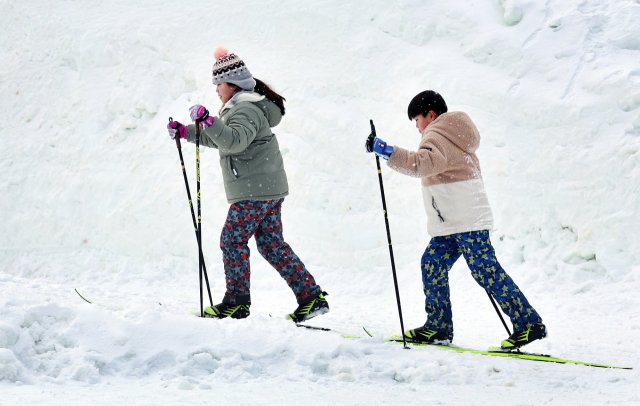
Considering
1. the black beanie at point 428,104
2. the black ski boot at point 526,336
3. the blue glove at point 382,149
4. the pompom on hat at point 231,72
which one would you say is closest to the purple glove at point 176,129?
the pompom on hat at point 231,72

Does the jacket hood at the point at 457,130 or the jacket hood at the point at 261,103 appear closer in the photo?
the jacket hood at the point at 457,130

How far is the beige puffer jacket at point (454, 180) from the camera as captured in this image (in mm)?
3740

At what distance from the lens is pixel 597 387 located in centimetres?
299

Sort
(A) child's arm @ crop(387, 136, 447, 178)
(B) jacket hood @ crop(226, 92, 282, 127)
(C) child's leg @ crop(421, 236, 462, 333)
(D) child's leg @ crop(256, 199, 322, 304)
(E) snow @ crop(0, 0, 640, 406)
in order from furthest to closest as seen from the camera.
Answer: (D) child's leg @ crop(256, 199, 322, 304), (B) jacket hood @ crop(226, 92, 282, 127), (C) child's leg @ crop(421, 236, 462, 333), (A) child's arm @ crop(387, 136, 447, 178), (E) snow @ crop(0, 0, 640, 406)

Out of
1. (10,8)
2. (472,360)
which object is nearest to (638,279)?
(472,360)

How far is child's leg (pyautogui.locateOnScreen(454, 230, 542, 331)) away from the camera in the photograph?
3.72 m

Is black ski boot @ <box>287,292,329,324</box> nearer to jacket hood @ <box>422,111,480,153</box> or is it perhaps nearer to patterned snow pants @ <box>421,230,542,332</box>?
patterned snow pants @ <box>421,230,542,332</box>

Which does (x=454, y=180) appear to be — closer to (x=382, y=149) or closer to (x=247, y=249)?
(x=382, y=149)

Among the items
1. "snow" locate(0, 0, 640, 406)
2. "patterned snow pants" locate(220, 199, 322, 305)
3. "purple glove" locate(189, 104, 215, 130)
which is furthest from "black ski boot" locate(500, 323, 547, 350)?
"purple glove" locate(189, 104, 215, 130)

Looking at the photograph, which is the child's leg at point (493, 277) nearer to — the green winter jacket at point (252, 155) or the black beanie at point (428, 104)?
the black beanie at point (428, 104)

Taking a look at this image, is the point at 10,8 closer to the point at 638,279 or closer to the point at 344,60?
the point at 344,60

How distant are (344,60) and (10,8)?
771 centimetres

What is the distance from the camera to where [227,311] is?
13.8 feet

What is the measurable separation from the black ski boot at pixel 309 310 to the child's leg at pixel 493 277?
121 centimetres
